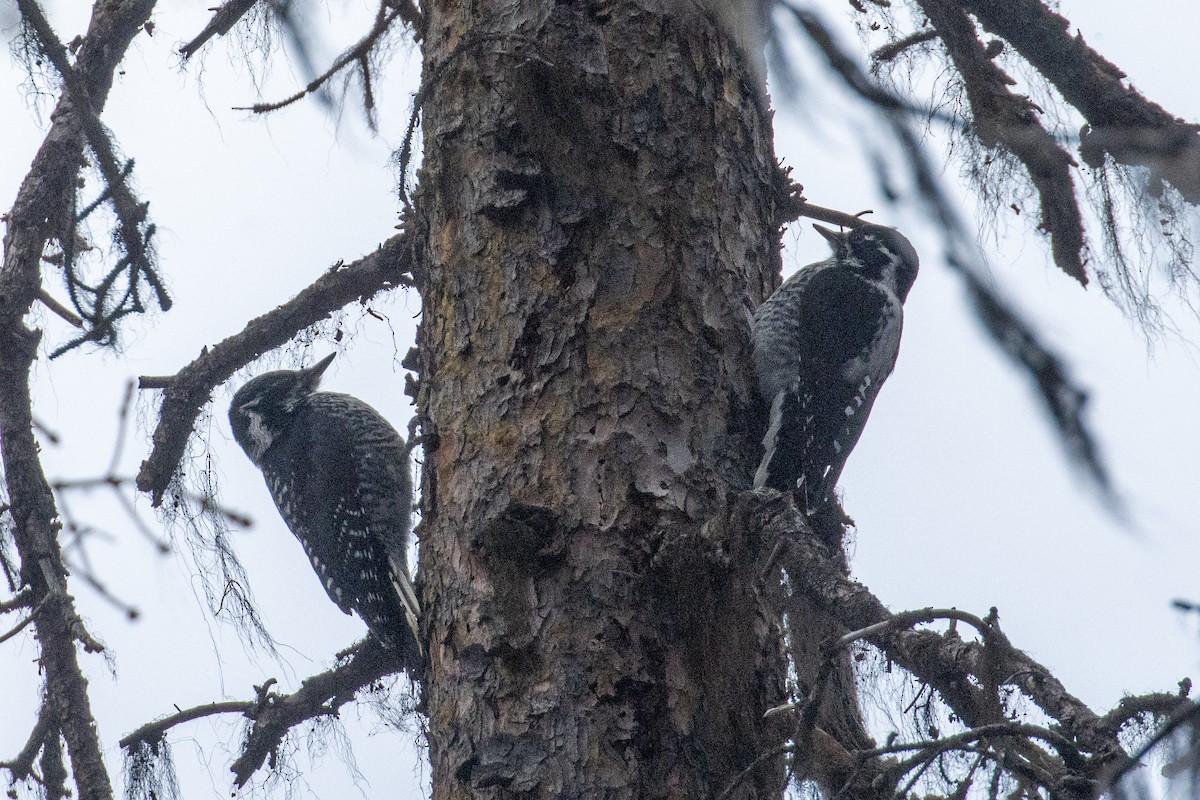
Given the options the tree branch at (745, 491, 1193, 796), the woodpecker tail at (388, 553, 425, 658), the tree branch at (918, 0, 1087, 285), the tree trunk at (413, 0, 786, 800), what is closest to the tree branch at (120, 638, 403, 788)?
the woodpecker tail at (388, 553, 425, 658)

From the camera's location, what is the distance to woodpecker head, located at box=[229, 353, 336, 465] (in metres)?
5.31

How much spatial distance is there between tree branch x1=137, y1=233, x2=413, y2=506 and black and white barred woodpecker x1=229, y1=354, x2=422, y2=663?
0.93 m

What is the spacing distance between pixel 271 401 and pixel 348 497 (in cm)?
80

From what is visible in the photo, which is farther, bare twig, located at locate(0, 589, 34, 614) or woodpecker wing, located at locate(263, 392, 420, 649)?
woodpecker wing, located at locate(263, 392, 420, 649)

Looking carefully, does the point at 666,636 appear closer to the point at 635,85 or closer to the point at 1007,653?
the point at 1007,653

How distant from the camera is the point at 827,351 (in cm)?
370

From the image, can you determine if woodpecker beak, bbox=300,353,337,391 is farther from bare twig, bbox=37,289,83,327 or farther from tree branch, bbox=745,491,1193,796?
tree branch, bbox=745,491,1193,796

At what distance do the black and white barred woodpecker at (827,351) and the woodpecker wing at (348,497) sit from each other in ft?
5.19

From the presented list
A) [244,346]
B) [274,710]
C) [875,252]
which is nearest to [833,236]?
[875,252]

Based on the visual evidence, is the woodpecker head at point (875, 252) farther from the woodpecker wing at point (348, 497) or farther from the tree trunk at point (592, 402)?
the woodpecker wing at point (348, 497)

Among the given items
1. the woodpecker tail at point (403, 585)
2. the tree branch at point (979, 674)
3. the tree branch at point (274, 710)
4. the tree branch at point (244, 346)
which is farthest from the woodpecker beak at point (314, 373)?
the tree branch at point (979, 674)

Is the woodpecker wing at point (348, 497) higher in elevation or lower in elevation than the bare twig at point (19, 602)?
higher

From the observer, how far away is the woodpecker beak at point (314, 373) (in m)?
5.07

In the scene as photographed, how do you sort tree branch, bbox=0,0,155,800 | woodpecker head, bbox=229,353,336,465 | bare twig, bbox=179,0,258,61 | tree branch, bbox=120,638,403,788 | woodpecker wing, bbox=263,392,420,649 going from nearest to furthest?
tree branch, bbox=0,0,155,800 < tree branch, bbox=120,638,403,788 < bare twig, bbox=179,0,258,61 < woodpecker wing, bbox=263,392,420,649 < woodpecker head, bbox=229,353,336,465
